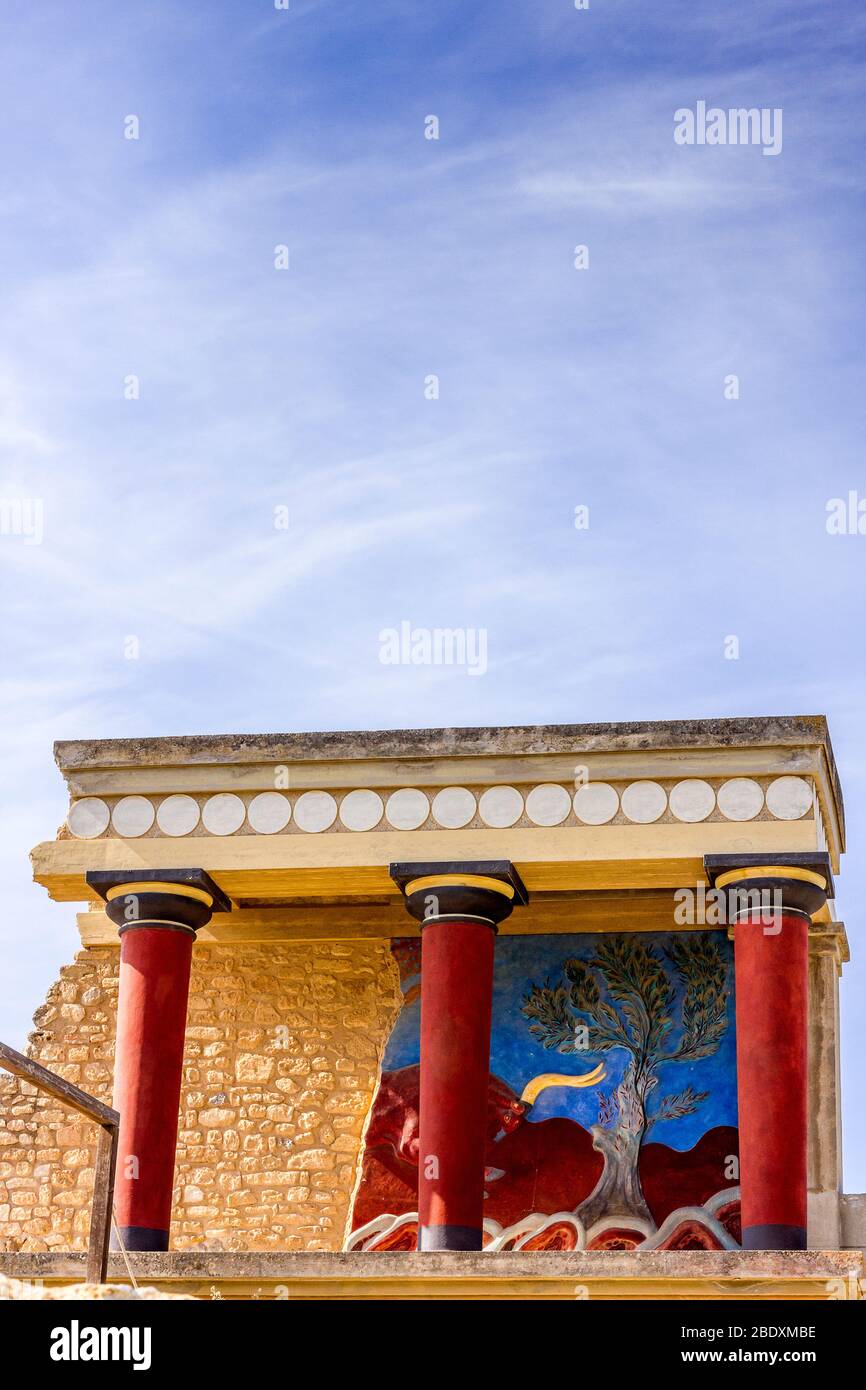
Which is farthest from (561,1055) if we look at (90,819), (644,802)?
(90,819)

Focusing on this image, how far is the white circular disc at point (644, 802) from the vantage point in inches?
508

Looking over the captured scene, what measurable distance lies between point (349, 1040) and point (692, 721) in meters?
3.73

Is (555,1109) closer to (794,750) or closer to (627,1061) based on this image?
(627,1061)

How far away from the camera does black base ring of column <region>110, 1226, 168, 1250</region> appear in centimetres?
1245

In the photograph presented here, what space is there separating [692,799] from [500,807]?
1.29 metres

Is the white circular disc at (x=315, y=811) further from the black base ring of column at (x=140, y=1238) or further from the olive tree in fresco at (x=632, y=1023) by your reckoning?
the black base ring of column at (x=140, y=1238)

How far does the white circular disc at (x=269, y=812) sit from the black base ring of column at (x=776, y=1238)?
4.13m

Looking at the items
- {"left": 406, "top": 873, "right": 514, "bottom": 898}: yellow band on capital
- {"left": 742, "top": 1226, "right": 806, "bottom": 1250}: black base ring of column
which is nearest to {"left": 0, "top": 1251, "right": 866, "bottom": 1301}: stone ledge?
{"left": 742, "top": 1226, "right": 806, "bottom": 1250}: black base ring of column

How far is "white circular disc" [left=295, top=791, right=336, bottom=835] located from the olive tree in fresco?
2.13 m

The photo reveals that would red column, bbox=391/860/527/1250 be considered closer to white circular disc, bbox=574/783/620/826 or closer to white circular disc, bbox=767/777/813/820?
white circular disc, bbox=574/783/620/826

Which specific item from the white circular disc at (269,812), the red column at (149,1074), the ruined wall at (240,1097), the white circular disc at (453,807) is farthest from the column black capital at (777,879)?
the red column at (149,1074)

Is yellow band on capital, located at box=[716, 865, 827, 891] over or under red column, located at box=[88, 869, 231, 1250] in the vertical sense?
over

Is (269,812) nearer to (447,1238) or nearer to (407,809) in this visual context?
(407,809)
